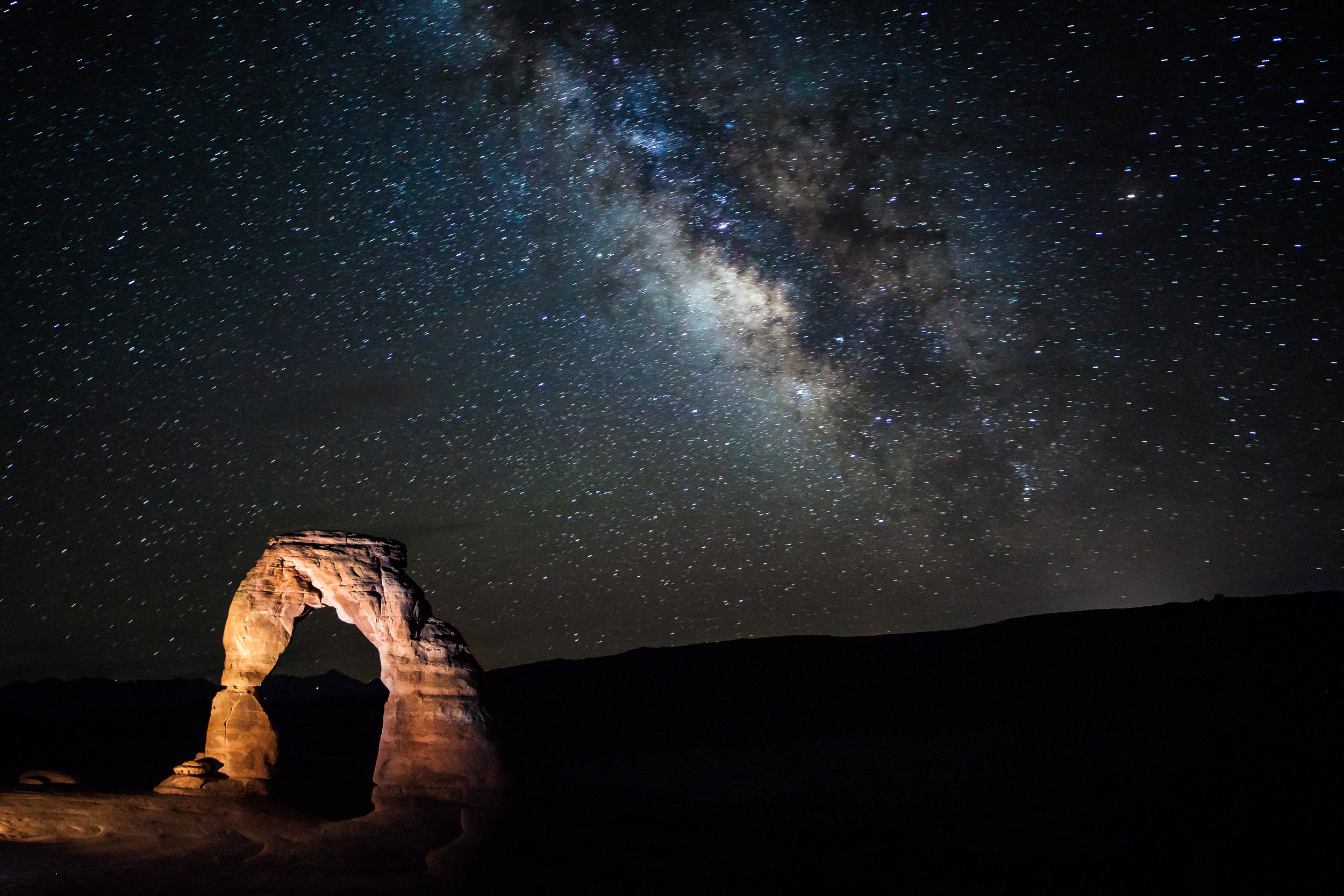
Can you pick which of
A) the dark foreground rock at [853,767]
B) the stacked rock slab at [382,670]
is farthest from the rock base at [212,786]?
the dark foreground rock at [853,767]

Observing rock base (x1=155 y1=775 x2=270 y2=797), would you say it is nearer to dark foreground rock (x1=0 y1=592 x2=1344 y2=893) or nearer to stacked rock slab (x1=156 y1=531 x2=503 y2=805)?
stacked rock slab (x1=156 y1=531 x2=503 y2=805)

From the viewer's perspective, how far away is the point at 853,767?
99.7 feet

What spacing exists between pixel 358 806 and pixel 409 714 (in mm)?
6860

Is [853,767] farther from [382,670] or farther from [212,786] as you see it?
[212,786]

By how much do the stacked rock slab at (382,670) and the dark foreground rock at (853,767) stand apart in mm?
692

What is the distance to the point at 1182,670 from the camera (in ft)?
112

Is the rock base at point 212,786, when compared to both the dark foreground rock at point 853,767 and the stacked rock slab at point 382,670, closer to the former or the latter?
the stacked rock slab at point 382,670

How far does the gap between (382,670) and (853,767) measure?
20806 mm

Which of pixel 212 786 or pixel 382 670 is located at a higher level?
pixel 382 670

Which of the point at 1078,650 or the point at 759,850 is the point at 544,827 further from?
the point at 1078,650

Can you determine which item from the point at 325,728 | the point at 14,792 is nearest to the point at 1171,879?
the point at 14,792

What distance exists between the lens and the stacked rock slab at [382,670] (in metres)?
13.8

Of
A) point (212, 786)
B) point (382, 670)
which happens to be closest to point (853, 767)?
point (382, 670)

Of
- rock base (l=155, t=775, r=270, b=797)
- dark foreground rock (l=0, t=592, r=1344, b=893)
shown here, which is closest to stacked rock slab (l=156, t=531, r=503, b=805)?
rock base (l=155, t=775, r=270, b=797)
